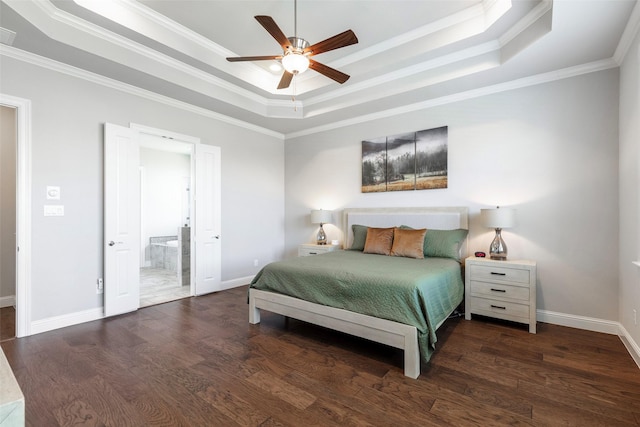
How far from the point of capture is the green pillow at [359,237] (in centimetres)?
450

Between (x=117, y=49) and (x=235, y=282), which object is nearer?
(x=117, y=49)

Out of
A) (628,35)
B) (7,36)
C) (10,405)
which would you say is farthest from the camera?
(7,36)

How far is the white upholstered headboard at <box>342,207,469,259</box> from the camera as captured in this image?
4.02 meters

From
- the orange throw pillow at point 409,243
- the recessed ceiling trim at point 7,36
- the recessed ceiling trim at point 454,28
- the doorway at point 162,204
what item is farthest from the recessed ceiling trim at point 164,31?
the orange throw pillow at point 409,243

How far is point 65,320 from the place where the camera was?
3.29m

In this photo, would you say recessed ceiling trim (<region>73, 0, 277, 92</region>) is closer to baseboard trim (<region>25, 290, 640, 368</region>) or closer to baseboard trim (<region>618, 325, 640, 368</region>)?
baseboard trim (<region>25, 290, 640, 368</region>)

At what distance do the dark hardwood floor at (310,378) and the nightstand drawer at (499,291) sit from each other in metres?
0.35

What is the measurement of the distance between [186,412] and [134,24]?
349 cm

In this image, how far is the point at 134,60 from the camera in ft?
10.9

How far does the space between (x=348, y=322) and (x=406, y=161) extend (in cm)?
278

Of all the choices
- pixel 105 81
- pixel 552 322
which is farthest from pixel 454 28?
pixel 105 81

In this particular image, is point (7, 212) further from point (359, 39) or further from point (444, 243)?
point (444, 243)

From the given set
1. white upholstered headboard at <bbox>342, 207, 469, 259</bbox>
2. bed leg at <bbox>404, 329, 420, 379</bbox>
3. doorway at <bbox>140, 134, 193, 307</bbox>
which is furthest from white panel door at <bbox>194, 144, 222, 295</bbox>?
bed leg at <bbox>404, 329, 420, 379</bbox>

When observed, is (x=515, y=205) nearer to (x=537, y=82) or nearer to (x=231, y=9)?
(x=537, y=82)
